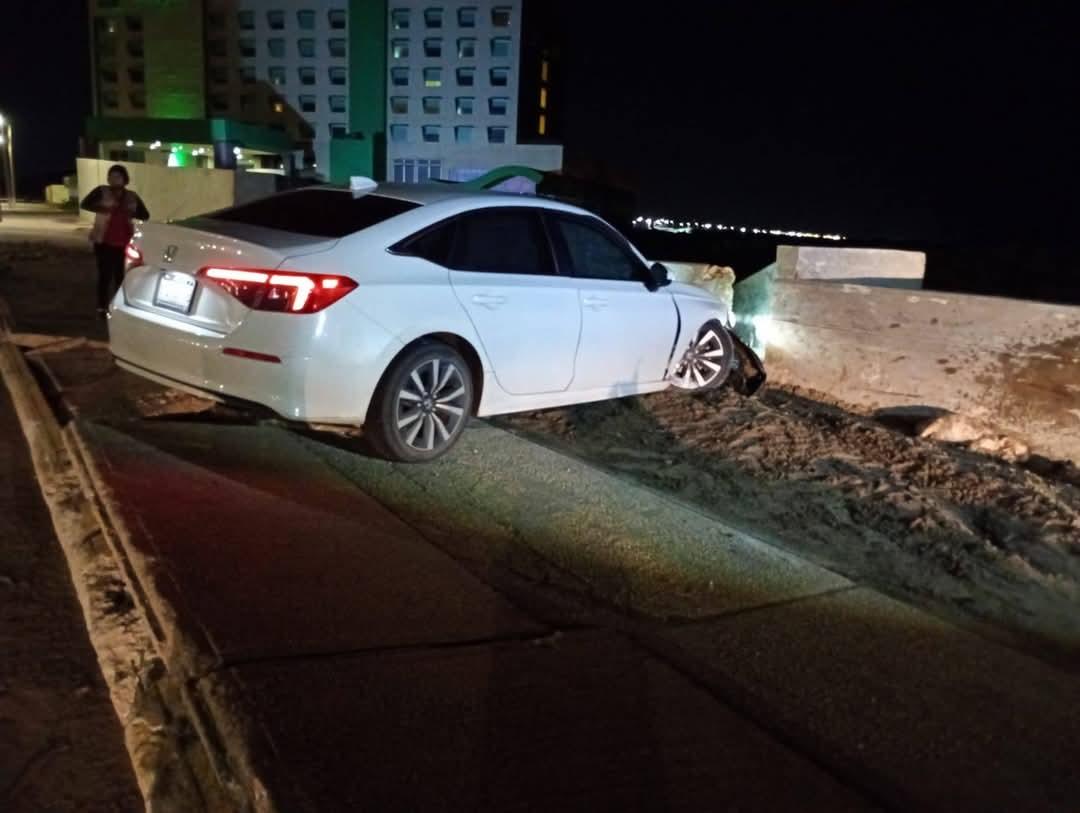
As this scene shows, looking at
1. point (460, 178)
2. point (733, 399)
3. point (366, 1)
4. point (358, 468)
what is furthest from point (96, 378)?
point (366, 1)

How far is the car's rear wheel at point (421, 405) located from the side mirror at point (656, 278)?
76.0 inches

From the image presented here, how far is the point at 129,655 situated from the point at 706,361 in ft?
17.6

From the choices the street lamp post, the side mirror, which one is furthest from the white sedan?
the street lamp post

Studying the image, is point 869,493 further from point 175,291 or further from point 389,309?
point 175,291

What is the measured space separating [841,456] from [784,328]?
3042 millimetres

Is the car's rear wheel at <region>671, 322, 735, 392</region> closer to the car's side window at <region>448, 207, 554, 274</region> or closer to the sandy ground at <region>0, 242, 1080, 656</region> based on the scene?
the sandy ground at <region>0, 242, 1080, 656</region>

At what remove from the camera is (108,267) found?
9.79 m

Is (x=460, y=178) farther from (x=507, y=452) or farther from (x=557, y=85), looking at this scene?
(x=507, y=452)

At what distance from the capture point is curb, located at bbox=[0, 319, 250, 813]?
282cm

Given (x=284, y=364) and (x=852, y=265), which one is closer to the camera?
(x=284, y=364)

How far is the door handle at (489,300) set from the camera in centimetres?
563

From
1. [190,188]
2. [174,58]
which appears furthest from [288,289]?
[174,58]

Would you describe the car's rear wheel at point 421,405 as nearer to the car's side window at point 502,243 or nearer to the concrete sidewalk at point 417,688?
the car's side window at point 502,243

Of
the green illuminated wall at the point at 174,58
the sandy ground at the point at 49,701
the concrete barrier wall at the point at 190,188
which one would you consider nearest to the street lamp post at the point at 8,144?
the concrete barrier wall at the point at 190,188
